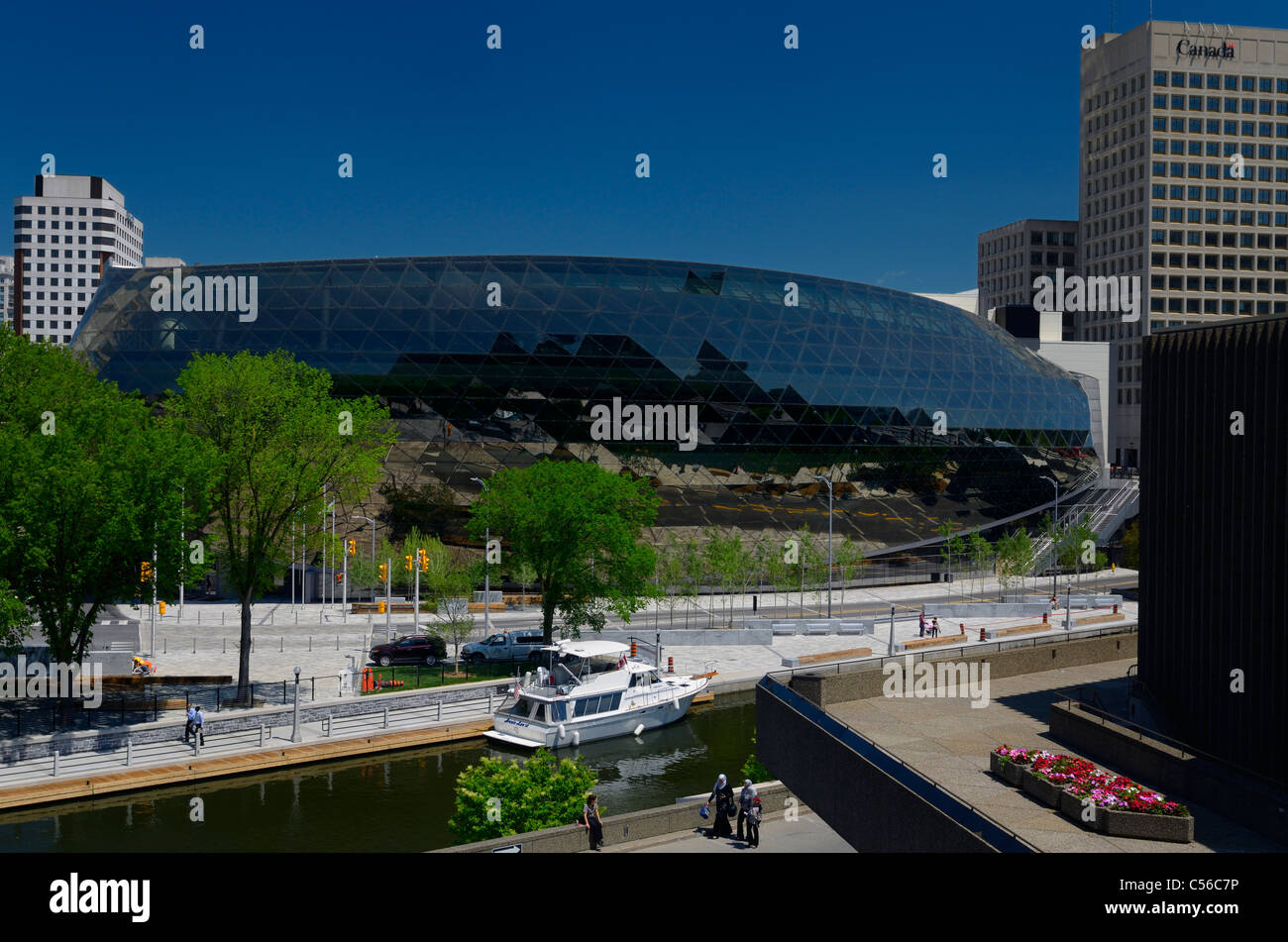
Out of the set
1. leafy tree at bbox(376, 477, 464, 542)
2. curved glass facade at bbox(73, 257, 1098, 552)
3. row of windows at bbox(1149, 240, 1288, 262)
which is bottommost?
leafy tree at bbox(376, 477, 464, 542)

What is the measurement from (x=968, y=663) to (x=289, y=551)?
25.2m

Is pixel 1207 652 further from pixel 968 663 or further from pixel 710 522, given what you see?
pixel 710 522

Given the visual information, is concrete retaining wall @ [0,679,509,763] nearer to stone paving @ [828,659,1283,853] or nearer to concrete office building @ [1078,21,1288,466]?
stone paving @ [828,659,1283,853]

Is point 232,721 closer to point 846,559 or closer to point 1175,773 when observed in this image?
point 1175,773

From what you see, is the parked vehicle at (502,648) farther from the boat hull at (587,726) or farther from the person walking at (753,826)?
the person walking at (753,826)

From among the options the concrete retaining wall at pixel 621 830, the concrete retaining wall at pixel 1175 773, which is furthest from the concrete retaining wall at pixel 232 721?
the concrete retaining wall at pixel 1175 773

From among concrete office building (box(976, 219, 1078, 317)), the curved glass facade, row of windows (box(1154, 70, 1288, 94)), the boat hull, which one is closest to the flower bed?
the boat hull

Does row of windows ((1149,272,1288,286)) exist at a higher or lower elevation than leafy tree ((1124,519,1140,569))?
higher

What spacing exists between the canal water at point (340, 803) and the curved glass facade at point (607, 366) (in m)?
30.7

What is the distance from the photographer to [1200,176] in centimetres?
12325

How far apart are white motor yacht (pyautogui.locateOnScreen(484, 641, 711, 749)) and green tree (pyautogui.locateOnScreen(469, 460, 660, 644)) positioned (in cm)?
471

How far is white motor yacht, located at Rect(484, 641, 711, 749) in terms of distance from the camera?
108 feet

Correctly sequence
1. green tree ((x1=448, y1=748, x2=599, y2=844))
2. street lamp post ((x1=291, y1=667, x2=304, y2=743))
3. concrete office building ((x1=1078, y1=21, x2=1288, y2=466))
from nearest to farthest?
green tree ((x1=448, y1=748, x2=599, y2=844))
street lamp post ((x1=291, y1=667, x2=304, y2=743))
concrete office building ((x1=1078, y1=21, x2=1288, y2=466))
